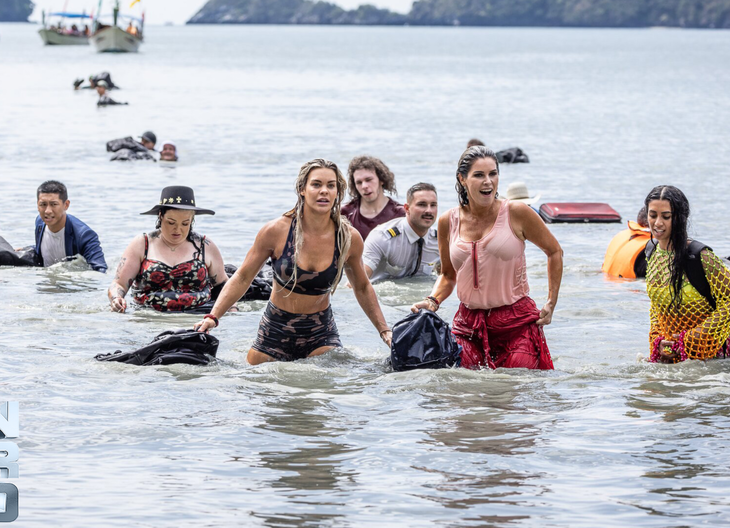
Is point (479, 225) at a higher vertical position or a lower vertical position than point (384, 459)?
higher

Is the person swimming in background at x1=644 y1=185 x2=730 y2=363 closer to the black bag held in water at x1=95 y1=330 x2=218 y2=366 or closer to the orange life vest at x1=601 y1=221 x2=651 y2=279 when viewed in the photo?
the black bag held in water at x1=95 y1=330 x2=218 y2=366

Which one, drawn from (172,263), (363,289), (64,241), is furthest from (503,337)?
(64,241)

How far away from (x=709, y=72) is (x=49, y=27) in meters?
100.0

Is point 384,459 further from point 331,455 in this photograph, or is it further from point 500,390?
point 500,390

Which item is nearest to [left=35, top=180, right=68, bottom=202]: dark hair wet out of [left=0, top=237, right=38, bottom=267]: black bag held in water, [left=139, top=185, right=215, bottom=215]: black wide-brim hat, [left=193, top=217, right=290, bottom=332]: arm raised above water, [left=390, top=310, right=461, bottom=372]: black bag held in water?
[left=0, top=237, right=38, bottom=267]: black bag held in water

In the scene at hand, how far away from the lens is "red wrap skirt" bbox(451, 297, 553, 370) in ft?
24.8

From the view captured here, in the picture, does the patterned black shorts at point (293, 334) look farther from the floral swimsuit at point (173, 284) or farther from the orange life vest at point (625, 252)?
the orange life vest at point (625, 252)

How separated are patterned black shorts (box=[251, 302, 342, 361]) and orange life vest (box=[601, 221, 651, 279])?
5.87 meters

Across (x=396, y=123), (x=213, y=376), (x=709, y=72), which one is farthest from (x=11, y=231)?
(x=709, y=72)

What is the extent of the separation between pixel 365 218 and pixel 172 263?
299 cm

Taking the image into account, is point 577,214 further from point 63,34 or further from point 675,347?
point 63,34

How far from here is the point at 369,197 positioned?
12.1 m

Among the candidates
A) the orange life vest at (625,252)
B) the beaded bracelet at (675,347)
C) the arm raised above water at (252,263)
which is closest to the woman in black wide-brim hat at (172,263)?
the arm raised above water at (252,263)

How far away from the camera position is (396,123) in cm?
4262
